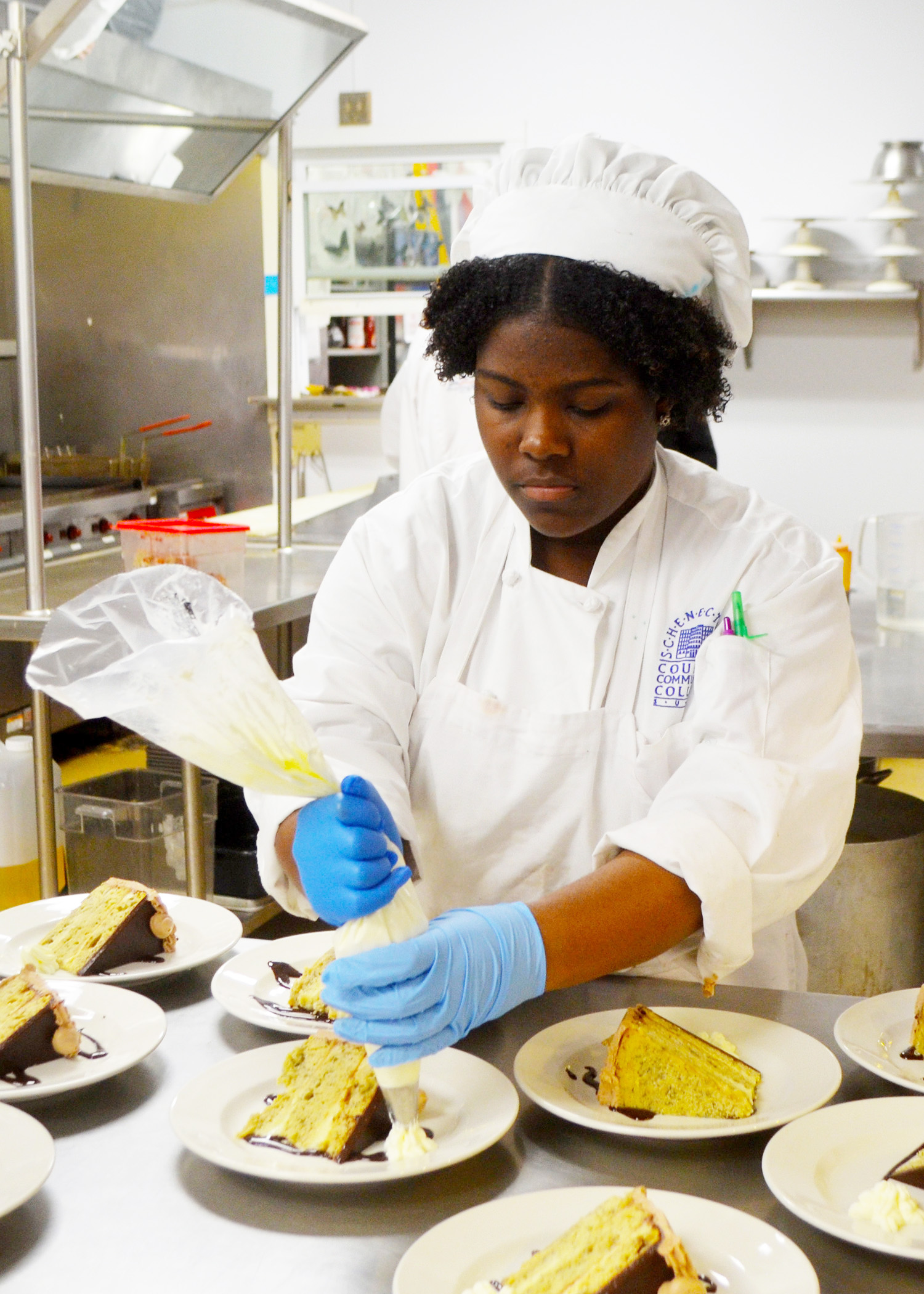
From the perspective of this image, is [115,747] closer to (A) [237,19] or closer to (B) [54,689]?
(A) [237,19]

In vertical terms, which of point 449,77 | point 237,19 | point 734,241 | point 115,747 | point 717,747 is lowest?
point 115,747

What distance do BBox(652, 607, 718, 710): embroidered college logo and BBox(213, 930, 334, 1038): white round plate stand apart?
459 mm

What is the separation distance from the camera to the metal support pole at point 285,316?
290 cm

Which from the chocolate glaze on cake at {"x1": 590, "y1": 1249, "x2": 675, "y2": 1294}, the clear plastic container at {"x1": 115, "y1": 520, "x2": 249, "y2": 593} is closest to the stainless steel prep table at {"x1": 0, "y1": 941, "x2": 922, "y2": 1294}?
the chocolate glaze on cake at {"x1": 590, "y1": 1249, "x2": 675, "y2": 1294}

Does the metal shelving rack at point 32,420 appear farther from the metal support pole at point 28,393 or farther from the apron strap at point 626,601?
the apron strap at point 626,601

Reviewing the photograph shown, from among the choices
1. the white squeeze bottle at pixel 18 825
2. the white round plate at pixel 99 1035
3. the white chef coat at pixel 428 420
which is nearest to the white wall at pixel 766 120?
the white chef coat at pixel 428 420

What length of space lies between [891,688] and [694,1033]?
1423 mm

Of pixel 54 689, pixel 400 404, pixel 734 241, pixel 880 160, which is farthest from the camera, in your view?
pixel 880 160

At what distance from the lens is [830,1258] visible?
2.90 ft

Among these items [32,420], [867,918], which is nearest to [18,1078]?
[32,420]

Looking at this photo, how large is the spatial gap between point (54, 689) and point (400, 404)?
3.68 m

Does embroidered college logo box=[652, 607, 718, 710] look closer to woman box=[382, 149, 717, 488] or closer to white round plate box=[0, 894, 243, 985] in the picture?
white round plate box=[0, 894, 243, 985]

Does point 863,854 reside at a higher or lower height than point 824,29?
lower

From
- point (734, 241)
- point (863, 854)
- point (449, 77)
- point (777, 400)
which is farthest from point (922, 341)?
point (734, 241)
